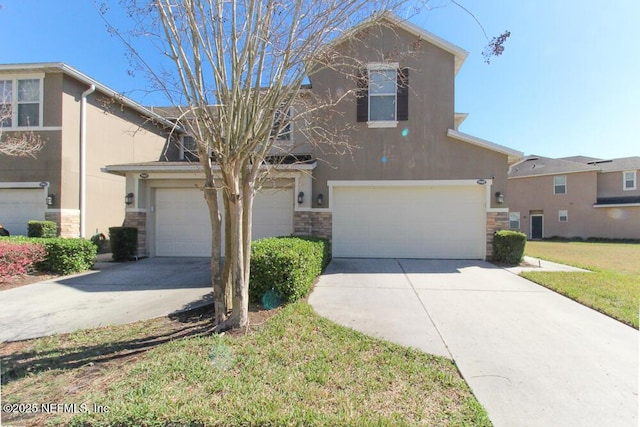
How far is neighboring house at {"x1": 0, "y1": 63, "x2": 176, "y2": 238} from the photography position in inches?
409

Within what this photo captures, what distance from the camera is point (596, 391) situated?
9.21ft

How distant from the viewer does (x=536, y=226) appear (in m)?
25.2

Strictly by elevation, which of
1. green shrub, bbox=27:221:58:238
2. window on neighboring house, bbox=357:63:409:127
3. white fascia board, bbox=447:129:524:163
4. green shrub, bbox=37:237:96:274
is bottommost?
green shrub, bbox=37:237:96:274

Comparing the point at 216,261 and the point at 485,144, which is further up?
the point at 485,144

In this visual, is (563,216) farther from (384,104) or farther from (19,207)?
(19,207)

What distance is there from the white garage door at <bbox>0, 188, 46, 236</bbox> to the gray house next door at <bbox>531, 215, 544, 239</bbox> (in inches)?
1236

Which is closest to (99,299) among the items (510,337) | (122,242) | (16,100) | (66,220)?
(122,242)

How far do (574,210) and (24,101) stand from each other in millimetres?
32881

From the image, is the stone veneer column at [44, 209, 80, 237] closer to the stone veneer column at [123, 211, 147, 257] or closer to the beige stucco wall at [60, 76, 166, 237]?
the beige stucco wall at [60, 76, 166, 237]

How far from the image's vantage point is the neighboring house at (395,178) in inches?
372

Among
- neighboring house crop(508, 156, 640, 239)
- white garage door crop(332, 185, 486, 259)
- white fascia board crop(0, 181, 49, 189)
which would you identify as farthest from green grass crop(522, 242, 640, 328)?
neighboring house crop(508, 156, 640, 239)

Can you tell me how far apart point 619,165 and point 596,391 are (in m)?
29.2

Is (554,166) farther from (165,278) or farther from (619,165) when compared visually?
(165,278)

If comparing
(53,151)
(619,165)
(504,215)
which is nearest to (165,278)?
(53,151)
